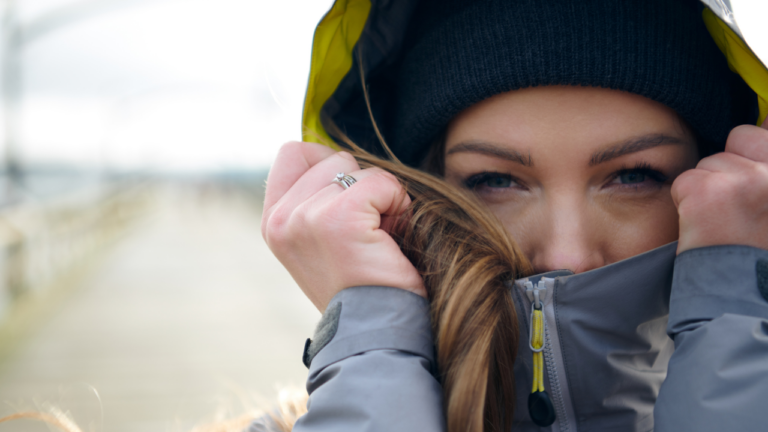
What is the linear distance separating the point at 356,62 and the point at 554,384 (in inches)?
40.9

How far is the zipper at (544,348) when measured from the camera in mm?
1133

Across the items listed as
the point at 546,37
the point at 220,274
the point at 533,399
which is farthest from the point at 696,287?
the point at 220,274

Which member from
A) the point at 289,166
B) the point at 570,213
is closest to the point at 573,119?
the point at 570,213

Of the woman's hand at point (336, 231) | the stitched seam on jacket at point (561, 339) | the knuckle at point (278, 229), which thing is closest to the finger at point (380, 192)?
the woman's hand at point (336, 231)

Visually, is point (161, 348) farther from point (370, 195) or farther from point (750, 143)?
point (750, 143)

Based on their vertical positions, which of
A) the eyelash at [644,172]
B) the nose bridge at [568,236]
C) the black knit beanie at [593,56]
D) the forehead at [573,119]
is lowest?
the nose bridge at [568,236]

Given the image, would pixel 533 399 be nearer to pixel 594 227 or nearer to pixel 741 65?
pixel 594 227

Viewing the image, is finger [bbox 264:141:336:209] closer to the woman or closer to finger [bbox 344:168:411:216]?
the woman

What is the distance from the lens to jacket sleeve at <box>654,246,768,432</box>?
0.92m

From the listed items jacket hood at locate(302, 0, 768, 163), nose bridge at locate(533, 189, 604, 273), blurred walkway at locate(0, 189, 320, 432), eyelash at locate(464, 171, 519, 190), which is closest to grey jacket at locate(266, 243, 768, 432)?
nose bridge at locate(533, 189, 604, 273)

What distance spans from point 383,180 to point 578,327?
517 millimetres

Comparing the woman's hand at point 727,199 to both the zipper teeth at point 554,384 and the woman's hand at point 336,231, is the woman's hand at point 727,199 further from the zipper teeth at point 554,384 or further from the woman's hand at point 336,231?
the woman's hand at point 336,231

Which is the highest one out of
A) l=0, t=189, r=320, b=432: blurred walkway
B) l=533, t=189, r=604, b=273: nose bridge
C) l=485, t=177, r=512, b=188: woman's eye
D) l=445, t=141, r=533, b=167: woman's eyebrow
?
l=445, t=141, r=533, b=167: woman's eyebrow

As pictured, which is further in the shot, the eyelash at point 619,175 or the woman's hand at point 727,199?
the eyelash at point 619,175
